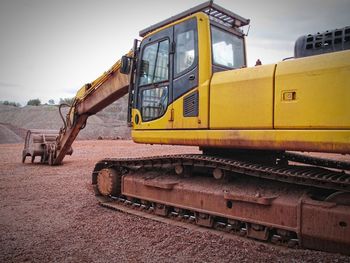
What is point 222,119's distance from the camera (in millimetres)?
4508

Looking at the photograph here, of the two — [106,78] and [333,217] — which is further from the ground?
[106,78]

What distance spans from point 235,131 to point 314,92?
1.13m

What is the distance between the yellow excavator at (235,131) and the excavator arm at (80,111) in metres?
1.43

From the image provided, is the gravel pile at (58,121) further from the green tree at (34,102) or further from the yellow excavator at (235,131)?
the yellow excavator at (235,131)

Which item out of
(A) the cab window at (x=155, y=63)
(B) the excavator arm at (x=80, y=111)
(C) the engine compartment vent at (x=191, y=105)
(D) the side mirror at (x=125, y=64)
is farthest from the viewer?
(B) the excavator arm at (x=80, y=111)

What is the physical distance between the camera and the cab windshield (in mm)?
5188

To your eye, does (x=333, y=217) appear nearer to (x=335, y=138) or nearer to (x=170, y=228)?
(x=335, y=138)

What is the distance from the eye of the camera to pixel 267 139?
4.04 meters

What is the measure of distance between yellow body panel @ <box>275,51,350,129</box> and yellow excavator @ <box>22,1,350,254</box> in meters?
0.01

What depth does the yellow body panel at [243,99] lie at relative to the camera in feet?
13.5

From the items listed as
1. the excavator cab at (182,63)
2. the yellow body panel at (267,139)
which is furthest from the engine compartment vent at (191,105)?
the yellow body panel at (267,139)

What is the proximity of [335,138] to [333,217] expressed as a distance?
35.1 inches

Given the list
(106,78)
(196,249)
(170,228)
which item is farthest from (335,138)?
(106,78)

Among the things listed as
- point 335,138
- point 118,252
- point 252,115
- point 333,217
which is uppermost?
point 252,115
